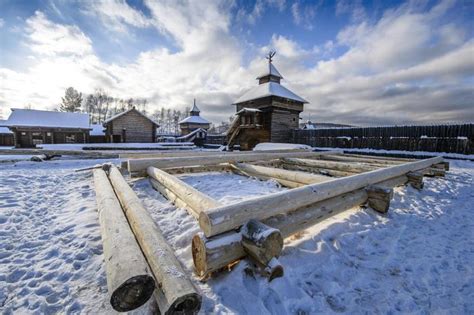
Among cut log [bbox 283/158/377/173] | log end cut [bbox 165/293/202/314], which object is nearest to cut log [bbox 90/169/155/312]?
log end cut [bbox 165/293/202/314]

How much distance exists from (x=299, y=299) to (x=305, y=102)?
23218 millimetres

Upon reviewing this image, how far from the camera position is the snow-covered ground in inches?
74.5

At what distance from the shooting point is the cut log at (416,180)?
5531 mm

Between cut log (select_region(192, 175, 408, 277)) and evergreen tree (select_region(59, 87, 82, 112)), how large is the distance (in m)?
58.3

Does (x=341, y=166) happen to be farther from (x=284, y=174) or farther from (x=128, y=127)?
(x=128, y=127)

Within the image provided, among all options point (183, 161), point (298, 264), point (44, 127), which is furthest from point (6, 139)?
point (298, 264)

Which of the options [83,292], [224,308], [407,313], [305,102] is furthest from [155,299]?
[305,102]

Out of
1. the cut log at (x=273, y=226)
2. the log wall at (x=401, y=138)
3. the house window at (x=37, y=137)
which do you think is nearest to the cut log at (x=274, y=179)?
the cut log at (x=273, y=226)

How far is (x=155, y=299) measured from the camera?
178 centimetres

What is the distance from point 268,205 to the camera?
255 centimetres

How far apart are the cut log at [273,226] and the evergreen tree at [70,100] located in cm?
5830

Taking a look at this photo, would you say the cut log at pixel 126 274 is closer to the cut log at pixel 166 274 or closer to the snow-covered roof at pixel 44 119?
the cut log at pixel 166 274

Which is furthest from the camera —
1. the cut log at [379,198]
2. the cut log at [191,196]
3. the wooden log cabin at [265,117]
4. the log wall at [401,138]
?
the wooden log cabin at [265,117]

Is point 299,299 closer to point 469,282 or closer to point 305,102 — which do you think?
point 469,282
